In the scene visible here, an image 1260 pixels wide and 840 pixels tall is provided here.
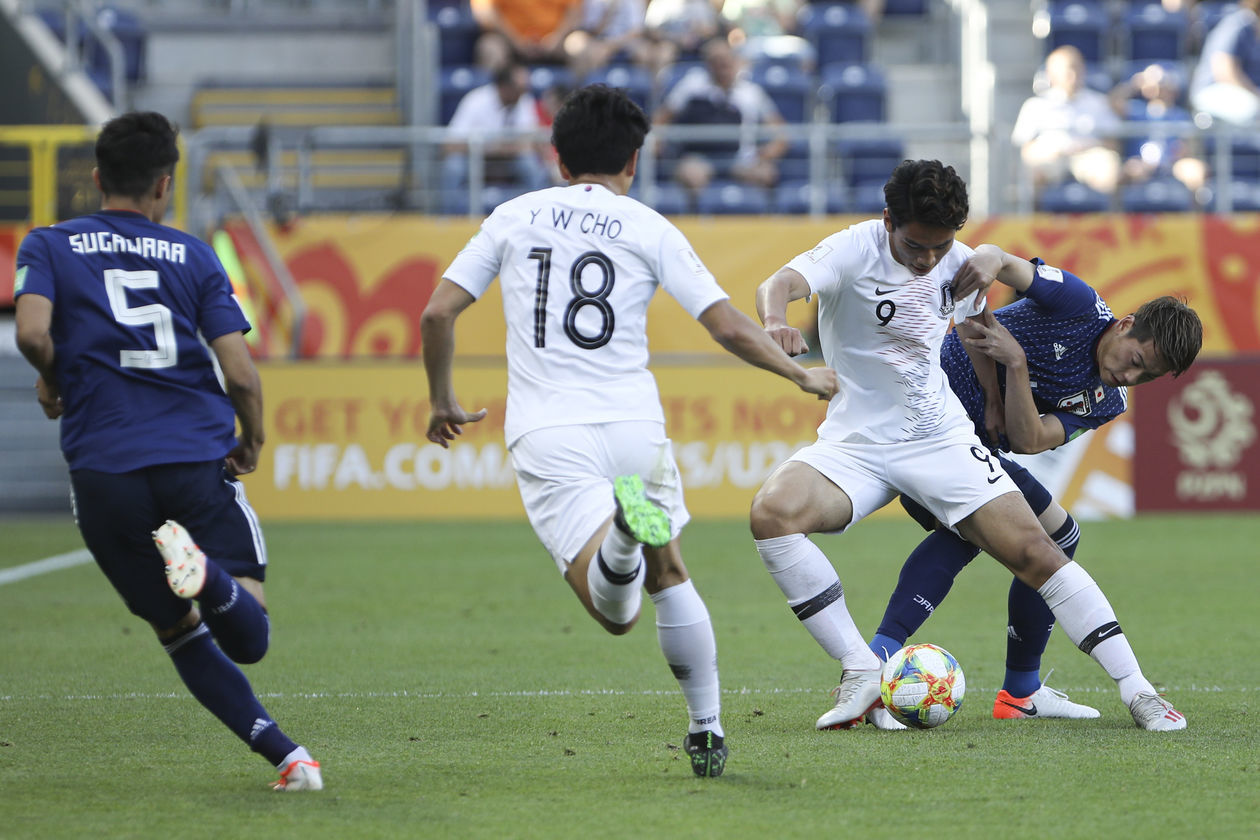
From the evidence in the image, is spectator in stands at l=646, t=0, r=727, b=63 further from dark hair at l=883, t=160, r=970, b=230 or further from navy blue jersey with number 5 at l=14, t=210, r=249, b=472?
navy blue jersey with number 5 at l=14, t=210, r=249, b=472

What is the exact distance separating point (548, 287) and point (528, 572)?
633 centimetres

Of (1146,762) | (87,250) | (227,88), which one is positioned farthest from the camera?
(227,88)

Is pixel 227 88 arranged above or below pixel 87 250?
above

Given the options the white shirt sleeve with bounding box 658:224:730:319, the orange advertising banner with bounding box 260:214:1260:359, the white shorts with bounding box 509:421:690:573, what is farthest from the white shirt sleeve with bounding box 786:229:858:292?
the orange advertising banner with bounding box 260:214:1260:359

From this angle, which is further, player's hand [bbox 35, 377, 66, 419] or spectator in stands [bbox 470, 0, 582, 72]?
spectator in stands [bbox 470, 0, 582, 72]

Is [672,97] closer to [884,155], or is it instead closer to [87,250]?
[884,155]

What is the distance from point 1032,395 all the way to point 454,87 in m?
11.4

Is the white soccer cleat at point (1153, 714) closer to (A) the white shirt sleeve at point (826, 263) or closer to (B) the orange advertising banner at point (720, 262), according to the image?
(A) the white shirt sleeve at point (826, 263)

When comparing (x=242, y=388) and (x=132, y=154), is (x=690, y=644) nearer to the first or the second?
(x=242, y=388)

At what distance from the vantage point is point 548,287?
14.6 feet

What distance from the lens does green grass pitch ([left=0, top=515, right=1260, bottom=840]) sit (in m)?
4.15

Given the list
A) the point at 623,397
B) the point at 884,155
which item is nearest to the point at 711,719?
the point at 623,397

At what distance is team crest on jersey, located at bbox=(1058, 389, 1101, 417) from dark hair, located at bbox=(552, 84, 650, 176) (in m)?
2.14

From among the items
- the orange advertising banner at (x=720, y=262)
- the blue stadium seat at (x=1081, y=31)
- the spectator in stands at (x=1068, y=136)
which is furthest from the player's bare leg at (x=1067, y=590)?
the blue stadium seat at (x=1081, y=31)
